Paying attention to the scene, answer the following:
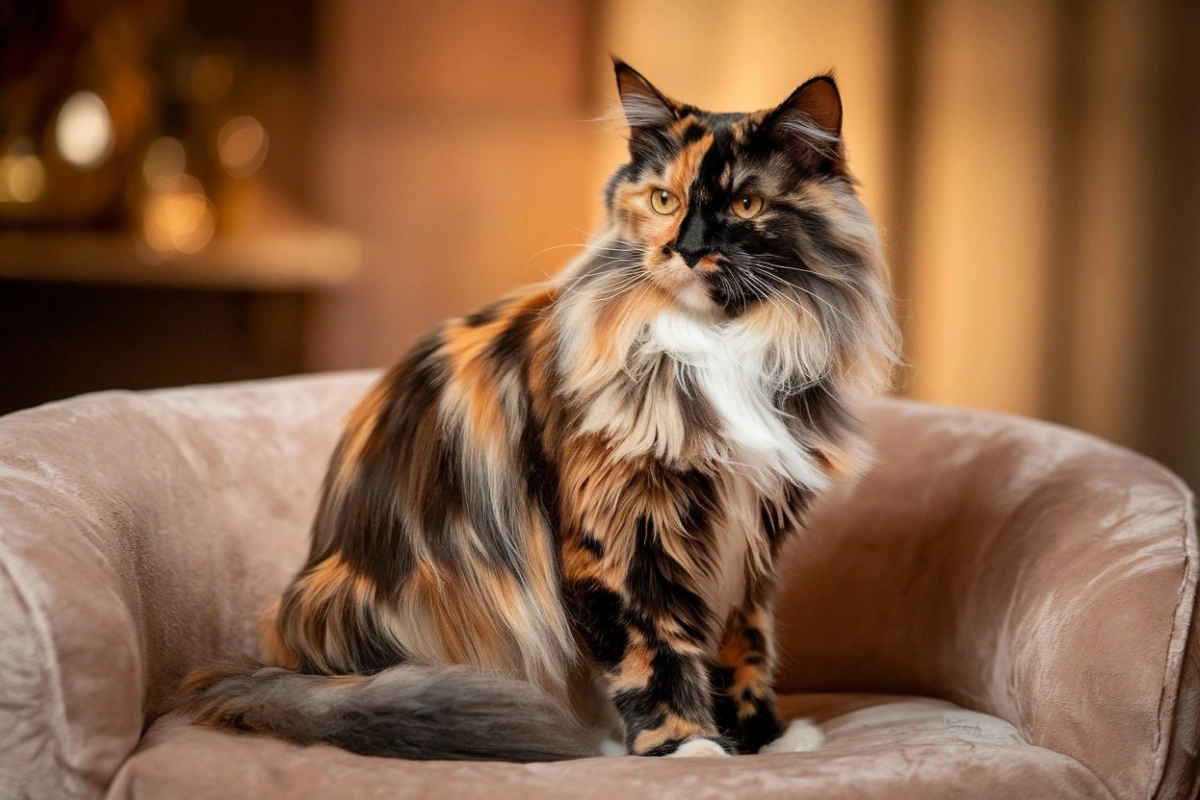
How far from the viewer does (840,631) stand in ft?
5.49

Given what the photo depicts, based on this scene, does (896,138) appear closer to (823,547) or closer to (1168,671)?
(823,547)

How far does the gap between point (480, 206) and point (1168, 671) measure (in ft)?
8.03

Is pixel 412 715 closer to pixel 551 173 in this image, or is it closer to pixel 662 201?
pixel 662 201

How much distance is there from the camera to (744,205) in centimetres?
124

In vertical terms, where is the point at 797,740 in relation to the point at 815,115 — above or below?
below

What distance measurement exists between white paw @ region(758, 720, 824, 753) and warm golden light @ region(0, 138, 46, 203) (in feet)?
8.11

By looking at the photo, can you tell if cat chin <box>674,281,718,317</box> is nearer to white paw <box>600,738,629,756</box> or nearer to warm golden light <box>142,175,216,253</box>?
white paw <box>600,738,629,756</box>

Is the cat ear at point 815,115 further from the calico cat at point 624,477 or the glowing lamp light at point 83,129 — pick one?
the glowing lamp light at point 83,129

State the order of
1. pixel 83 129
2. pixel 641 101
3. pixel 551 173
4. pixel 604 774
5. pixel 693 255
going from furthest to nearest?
pixel 551 173
pixel 83 129
pixel 641 101
pixel 693 255
pixel 604 774

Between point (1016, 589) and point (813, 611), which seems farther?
point (813, 611)

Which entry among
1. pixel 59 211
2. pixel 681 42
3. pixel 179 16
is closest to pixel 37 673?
pixel 59 211

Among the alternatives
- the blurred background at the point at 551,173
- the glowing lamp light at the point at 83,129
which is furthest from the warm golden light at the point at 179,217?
the glowing lamp light at the point at 83,129

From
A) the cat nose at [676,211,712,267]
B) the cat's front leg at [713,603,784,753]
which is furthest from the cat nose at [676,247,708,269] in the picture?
the cat's front leg at [713,603,784,753]


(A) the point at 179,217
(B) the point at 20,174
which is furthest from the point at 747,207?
(B) the point at 20,174
